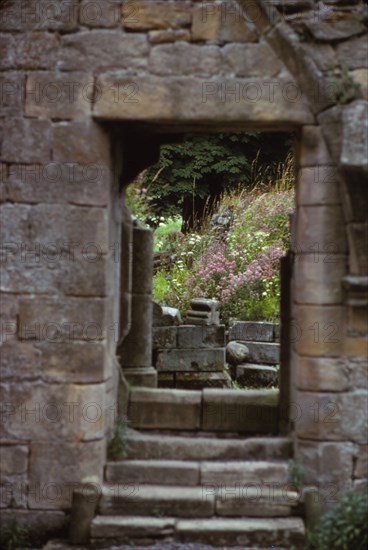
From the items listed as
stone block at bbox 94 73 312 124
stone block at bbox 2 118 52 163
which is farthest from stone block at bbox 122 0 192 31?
stone block at bbox 2 118 52 163

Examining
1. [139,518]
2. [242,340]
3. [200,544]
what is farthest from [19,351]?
[242,340]

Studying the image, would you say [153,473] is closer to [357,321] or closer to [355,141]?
[357,321]

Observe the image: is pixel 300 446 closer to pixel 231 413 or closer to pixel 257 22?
pixel 231 413

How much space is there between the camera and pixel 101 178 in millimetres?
4070

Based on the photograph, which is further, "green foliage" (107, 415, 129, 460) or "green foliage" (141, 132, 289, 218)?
"green foliage" (141, 132, 289, 218)

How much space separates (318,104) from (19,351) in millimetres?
2507

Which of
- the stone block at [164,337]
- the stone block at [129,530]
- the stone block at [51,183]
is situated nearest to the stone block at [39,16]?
the stone block at [51,183]

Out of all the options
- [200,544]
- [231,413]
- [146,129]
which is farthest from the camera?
[231,413]

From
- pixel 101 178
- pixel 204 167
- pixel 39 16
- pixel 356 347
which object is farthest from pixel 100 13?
pixel 204 167

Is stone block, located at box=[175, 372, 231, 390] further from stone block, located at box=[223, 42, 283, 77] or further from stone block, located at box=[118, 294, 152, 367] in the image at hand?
stone block, located at box=[223, 42, 283, 77]

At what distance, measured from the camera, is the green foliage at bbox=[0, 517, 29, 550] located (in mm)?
3986

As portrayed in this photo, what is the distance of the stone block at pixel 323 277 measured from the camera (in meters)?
4.05

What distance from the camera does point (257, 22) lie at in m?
4.04

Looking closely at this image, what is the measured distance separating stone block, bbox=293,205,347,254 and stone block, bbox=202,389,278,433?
1.35 m
